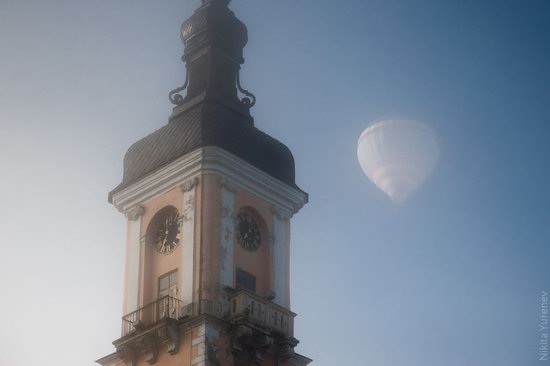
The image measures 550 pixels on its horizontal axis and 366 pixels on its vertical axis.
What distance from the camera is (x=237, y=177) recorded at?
129 ft

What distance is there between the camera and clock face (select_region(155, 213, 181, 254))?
38.8m

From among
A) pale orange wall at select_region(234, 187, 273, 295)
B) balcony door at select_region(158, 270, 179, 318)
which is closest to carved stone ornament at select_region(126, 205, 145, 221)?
balcony door at select_region(158, 270, 179, 318)

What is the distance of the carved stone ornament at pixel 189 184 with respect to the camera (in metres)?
38.7

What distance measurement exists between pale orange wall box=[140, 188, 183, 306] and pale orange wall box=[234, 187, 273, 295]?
5.80 ft

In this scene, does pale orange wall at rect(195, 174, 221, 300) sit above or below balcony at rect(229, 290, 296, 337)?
above

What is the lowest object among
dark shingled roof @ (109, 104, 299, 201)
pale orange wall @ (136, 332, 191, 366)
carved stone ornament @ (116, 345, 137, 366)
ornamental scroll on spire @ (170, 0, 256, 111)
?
pale orange wall @ (136, 332, 191, 366)

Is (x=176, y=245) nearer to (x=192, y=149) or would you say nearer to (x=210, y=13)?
(x=192, y=149)

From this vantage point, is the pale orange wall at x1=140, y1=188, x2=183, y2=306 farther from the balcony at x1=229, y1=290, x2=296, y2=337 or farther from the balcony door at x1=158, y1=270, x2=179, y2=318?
the balcony at x1=229, y1=290, x2=296, y2=337

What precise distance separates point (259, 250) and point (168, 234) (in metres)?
2.78

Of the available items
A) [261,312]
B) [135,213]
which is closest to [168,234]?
[135,213]

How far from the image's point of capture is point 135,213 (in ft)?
132

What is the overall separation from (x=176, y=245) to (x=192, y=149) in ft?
9.37

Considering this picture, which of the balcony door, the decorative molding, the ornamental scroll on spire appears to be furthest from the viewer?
the ornamental scroll on spire

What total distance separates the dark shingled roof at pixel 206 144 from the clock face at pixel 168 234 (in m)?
1.60
